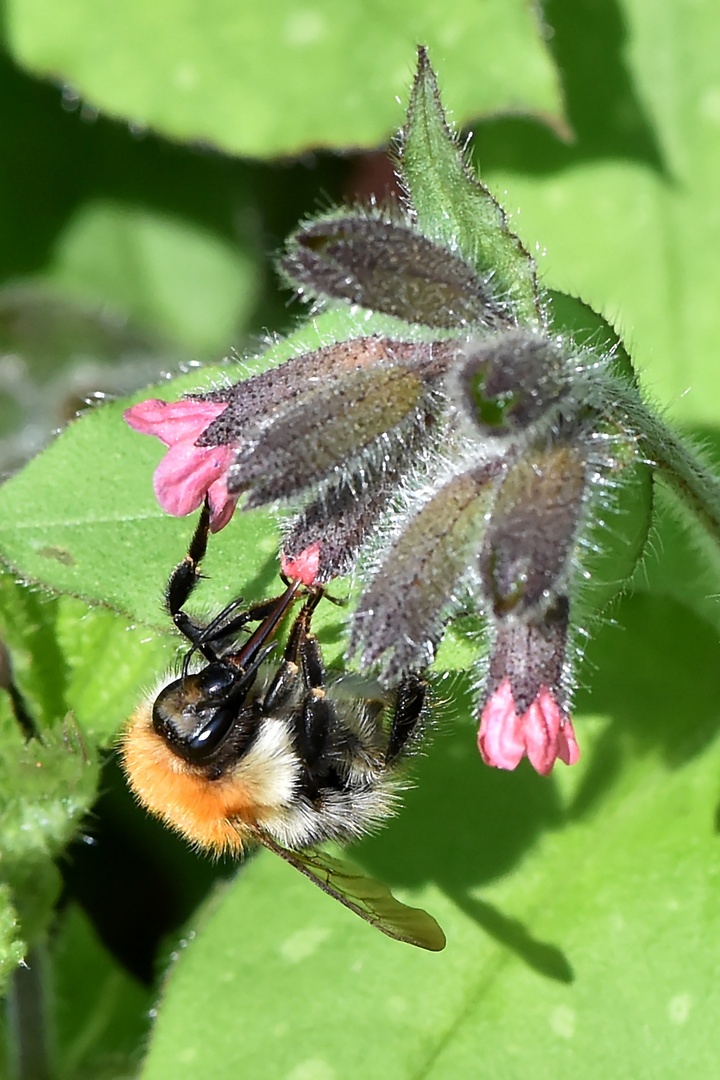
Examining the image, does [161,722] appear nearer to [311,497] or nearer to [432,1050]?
[311,497]

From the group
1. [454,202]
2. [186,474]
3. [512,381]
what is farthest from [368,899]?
[454,202]

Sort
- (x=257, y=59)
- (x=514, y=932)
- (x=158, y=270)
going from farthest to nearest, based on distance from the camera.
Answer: (x=158, y=270) < (x=257, y=59) < (x=514, y=932)

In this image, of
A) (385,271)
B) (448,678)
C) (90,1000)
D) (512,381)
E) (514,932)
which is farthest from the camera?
(90,1000)

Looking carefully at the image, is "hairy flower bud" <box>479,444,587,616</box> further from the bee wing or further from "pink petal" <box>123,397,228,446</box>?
the bee wing

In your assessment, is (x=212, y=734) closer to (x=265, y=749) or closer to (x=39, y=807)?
(x=265, y=749)

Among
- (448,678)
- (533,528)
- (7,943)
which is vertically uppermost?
(533,528)

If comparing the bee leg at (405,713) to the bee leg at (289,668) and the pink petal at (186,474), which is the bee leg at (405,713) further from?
the pink petal at (186,474)

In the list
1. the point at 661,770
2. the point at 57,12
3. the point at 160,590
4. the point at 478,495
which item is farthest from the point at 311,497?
the point at 57,12
